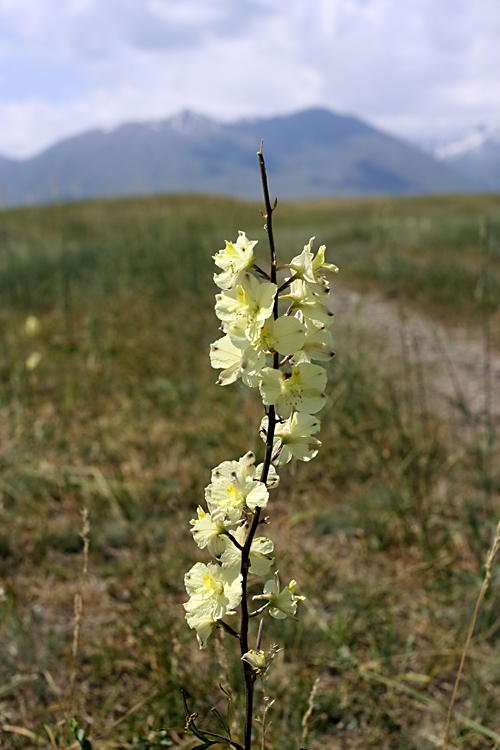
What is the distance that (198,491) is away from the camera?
3006 millimetres

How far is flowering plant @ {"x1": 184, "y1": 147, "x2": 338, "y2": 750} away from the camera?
0.86 m

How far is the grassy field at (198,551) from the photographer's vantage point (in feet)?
5.79

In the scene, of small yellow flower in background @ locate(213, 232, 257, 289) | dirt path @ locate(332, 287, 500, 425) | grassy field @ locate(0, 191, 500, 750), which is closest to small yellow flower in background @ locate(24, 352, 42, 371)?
grassy field @ locate(0, 191, 500, 750)

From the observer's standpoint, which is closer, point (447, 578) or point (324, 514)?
point (447, 578)

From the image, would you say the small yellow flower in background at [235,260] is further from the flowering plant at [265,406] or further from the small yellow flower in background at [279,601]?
the small yellow flower in background at [279,601]

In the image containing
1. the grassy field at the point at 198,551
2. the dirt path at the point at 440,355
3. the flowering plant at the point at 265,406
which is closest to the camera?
the flowering plant at the point at 265,406

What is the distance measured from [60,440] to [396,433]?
218 cm

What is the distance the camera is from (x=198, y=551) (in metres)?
2.50

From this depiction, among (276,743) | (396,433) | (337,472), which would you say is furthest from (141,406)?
(276,743)

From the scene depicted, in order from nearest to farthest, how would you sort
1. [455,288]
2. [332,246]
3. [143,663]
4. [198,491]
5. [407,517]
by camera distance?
[143,663] < [407,517] < [198,491] < [455,288] < [332,246]

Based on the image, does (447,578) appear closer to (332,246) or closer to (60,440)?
(60,440)

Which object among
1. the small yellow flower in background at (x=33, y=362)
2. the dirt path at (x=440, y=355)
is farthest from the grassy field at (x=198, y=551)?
the dirt path at (x=440, y=355)

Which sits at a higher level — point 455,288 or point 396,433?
point 455,288

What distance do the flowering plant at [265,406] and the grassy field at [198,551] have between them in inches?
11.4
